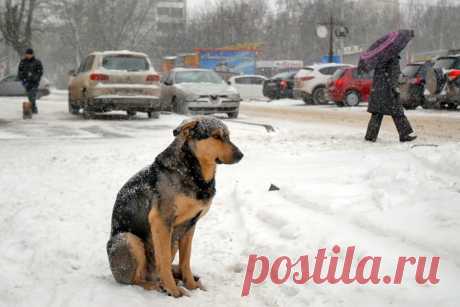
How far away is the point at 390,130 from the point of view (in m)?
13.2

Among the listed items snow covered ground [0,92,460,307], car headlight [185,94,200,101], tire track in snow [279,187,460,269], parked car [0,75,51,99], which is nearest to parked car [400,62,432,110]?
car headlight [185,94,200,101]

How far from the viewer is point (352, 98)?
22.8 metres

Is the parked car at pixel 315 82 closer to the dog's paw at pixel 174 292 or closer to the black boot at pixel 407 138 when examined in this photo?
the black boot at pixel 407 138

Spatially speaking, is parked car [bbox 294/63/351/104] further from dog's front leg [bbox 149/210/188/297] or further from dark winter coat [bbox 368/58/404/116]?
dog's front leg [bbox 149/210/188/297]

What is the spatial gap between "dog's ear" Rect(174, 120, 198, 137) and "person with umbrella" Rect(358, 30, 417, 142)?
700 centimetres

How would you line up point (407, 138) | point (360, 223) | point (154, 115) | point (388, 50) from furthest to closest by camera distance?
point (154, 115)
point (407, 138)
point (388, 50)
point (360, 223)

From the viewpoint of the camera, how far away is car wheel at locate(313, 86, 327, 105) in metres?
25.5

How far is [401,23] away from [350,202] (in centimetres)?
7268

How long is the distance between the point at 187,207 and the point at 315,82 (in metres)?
22.3

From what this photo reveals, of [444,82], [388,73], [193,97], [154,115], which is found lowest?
[154,115]

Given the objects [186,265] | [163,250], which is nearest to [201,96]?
[186,265]

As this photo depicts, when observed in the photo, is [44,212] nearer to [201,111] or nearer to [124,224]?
[124,224]

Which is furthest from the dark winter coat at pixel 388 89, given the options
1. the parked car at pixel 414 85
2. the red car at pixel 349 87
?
the red car at pixel 349 87

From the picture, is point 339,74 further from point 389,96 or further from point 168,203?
point 168,203
